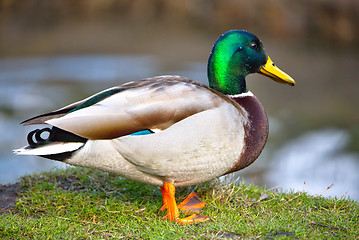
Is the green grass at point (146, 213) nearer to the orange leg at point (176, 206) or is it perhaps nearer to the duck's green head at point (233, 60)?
the orange leg at point (176, 206)

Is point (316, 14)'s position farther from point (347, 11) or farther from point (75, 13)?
point (75, 13)

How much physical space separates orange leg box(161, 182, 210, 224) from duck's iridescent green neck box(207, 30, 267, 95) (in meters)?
0.77

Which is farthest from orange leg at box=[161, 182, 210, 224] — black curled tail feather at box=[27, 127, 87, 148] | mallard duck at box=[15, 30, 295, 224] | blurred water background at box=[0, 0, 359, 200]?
blurred water background at box=[0, 0, 359, 200]

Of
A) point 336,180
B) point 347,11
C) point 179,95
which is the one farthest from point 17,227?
point 347,11

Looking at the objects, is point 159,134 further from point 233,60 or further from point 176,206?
point 233,60

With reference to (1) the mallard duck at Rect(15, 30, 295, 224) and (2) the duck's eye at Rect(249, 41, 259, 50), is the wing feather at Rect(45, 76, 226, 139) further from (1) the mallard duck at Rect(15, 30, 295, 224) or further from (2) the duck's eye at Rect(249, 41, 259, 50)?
(2) the duck's eye at Rect(249, 41, 259, 50)

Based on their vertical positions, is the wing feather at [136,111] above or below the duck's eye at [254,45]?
below

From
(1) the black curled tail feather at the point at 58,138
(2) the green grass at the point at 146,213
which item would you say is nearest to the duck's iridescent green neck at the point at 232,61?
(2) the green grass at the point at 146,213

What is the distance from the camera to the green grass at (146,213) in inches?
127

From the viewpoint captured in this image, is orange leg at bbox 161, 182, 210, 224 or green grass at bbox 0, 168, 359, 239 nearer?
green grass at bbox 0, 168, 359, 239

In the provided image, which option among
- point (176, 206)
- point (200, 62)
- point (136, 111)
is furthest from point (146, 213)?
point (200, 62)

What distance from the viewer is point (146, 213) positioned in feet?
11.9

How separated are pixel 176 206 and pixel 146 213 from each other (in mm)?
228

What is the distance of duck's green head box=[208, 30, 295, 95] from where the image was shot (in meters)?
3.57
